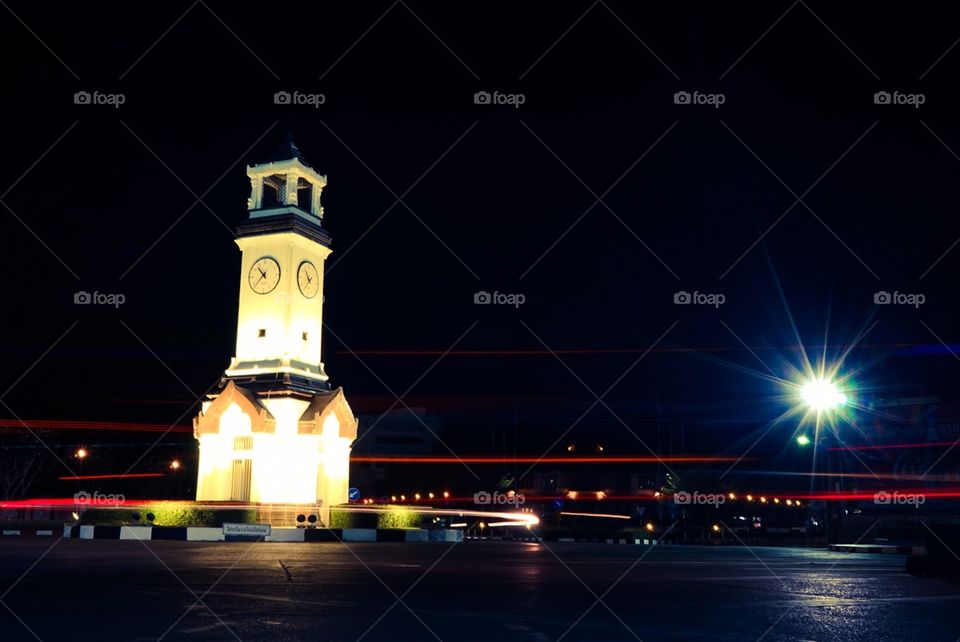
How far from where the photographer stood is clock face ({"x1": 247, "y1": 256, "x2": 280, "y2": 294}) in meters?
48.3

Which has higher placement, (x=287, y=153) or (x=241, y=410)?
(x=287, y=153)

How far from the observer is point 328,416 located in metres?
47.5

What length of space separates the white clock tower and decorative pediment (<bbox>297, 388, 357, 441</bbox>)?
0.05 m

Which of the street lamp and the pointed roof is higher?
the pointed roof

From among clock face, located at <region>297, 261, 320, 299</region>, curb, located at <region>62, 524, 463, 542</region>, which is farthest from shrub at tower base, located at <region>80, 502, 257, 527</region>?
clock face, located at <region>297, 261, 320, 299</region>

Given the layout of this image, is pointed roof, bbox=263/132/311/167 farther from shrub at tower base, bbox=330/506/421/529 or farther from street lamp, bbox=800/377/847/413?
street lamp, bbox=800/377/847/413

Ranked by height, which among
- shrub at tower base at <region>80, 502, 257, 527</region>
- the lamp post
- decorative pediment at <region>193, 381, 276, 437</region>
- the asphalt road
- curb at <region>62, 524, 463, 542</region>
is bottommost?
the asphalt road

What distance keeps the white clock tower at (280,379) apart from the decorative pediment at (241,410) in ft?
0.16

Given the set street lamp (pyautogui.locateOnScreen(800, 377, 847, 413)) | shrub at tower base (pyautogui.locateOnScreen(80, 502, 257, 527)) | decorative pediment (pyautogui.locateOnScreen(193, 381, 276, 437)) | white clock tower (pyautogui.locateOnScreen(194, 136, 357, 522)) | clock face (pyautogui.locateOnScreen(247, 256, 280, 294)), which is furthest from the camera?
clock face (pyautogui.locateOnScreen(247, 256, 280, 294))

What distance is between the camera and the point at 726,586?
13.2 metres

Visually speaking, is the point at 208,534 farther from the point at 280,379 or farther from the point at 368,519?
the point at 280,379

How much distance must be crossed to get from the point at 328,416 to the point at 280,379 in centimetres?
330

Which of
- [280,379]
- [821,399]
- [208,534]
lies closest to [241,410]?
[280,379]

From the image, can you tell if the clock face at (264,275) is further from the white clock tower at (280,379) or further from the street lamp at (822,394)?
the street lamp at (822,394)
